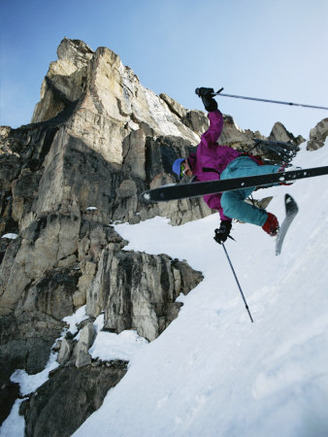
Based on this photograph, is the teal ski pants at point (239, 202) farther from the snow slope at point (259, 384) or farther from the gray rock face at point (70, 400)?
the gray rock face at point (70, 400)

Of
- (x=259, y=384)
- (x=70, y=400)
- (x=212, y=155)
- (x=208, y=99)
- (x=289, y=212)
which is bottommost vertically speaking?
(x=259, y=384)

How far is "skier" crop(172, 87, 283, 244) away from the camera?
3656mm

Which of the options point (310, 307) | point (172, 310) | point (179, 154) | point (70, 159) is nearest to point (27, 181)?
point (70, 159)

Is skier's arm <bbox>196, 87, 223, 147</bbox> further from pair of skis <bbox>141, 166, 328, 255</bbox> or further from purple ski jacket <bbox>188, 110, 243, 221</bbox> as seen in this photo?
pair of skis <bbox>141, 166, 328, 255</bbox>

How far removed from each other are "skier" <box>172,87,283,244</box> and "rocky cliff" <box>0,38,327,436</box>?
820 centimetres

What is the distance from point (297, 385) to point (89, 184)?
2526 cm

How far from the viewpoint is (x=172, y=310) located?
11.1m

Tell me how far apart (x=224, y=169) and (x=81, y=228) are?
61.4 ft

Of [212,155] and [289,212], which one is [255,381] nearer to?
[289,212]

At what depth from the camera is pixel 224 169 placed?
13.3 ft

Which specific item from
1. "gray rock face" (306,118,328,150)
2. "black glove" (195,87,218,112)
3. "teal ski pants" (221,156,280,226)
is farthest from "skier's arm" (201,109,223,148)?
"gray rock face" (306,118,328,150)

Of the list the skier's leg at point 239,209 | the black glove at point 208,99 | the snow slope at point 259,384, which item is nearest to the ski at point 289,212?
the skier's leg at point 239,209

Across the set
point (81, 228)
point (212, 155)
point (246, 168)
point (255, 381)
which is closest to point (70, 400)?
point (255, 381)

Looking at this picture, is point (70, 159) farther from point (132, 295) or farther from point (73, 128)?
point (132, 295)
